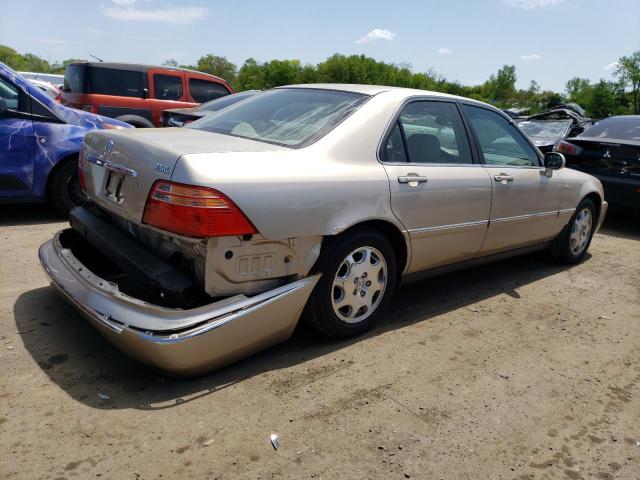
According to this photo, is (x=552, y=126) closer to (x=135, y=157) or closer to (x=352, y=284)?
(x=352, y=284)

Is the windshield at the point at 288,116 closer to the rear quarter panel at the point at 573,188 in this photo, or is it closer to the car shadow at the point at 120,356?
→ the car shadow at the point at 120,356

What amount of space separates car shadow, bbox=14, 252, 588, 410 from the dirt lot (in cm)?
1

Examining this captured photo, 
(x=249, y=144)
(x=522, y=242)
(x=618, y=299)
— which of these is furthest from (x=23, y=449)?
(x=618, y=299)

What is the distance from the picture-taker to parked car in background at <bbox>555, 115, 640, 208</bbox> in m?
6.91

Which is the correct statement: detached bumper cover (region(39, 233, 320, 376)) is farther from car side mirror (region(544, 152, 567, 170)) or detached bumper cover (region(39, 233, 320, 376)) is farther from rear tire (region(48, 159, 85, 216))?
rear tire (region(48, 159, 85, 216))

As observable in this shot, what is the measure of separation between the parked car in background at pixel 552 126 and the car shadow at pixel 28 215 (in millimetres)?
7850

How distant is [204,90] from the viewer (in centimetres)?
1106

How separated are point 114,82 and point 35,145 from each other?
488cm

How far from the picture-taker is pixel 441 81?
6369 cm

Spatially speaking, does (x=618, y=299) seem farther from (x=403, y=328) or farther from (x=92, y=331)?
(x=92, y=331)

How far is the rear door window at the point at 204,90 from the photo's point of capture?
1088cm

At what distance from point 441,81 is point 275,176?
65.4 m

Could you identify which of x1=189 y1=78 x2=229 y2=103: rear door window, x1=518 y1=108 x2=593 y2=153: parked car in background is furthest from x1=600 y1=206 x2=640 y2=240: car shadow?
x1=189 y1=78 x2=229 y2=103: rear door window

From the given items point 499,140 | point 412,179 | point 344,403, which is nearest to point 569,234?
point 499,140
